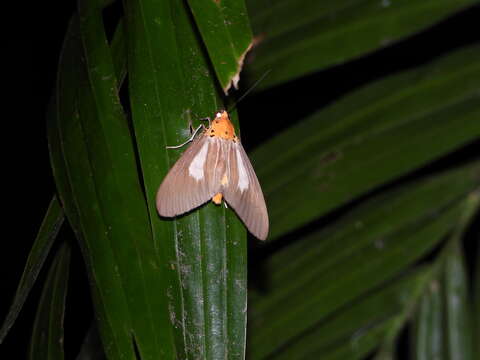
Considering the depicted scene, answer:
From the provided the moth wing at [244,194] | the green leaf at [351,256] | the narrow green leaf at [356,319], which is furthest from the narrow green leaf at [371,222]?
the moth wing at [244,194]

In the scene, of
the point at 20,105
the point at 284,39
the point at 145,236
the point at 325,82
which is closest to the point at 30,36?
the point at 20,105

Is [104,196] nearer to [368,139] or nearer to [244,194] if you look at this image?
[244,194]

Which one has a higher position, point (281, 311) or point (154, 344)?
point (154, 344)

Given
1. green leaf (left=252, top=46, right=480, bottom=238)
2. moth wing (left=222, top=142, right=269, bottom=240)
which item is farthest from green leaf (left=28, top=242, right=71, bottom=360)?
green leaf (left=252, top=46, right=480, bottom=238)

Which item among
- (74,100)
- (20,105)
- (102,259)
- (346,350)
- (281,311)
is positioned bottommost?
(346,350)

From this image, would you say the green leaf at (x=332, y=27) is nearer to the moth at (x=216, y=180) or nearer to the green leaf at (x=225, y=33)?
the moth at (x=216, y=180)

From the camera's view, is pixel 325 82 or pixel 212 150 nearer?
pixel 212 150

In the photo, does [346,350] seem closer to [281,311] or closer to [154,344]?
[281,311]
